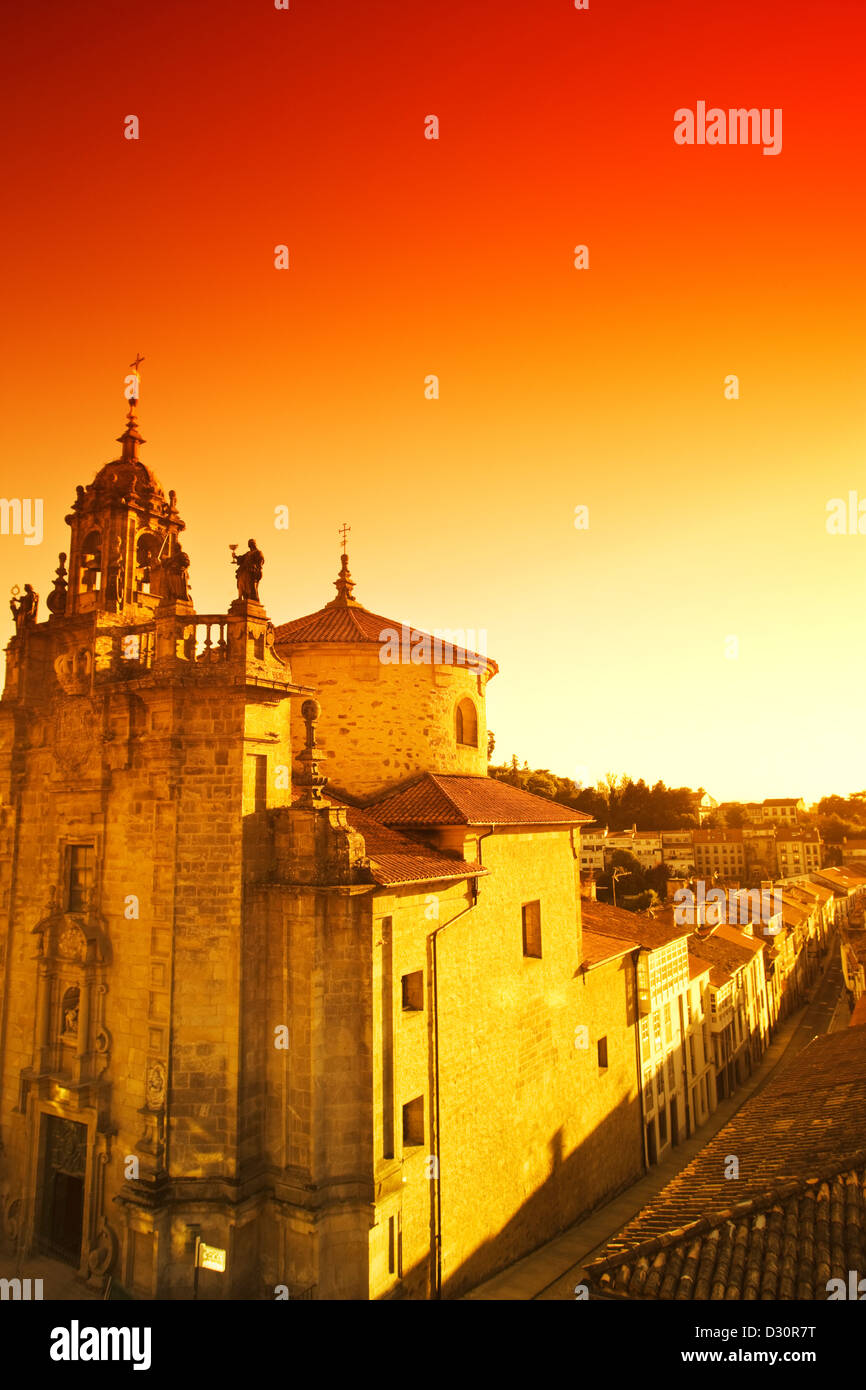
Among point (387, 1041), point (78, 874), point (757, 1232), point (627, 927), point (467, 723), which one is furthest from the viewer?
point (627, 927)

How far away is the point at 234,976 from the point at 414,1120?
4.82 metres

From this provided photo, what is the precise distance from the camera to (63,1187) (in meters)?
15.2

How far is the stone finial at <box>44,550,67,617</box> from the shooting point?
17562 mm

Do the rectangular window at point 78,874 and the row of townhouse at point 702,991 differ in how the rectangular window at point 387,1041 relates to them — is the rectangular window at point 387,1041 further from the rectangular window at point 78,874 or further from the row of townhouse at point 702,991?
the row of townhouse at point 702,991

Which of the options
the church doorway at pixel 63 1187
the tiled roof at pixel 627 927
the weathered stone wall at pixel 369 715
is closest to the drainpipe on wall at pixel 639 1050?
the tiled roof at pixel 627 927

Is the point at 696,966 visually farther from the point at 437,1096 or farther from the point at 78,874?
the point at 78,874

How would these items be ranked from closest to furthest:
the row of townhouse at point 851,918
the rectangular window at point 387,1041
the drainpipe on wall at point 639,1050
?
the rectangular window at point 387,1041 < the drainpipe on wall at point 639,1050 < the row of townhouse at point 851,918

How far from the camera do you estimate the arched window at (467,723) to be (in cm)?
2284

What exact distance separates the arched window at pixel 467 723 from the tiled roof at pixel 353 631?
4.19 feet

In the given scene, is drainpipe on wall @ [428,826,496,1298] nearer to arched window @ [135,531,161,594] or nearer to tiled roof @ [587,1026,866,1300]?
tiled roof @ [587,1026,866,1300]

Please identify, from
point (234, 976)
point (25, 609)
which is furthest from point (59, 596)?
point (234, 976)

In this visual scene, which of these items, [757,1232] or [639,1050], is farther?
[639,1050]

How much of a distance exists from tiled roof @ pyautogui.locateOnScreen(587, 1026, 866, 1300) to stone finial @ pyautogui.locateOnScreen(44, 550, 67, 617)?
16253mm

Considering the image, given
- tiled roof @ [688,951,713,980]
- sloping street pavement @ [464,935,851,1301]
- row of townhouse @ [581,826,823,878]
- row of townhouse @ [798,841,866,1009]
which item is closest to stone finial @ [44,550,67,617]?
sloping street pavement @ [464,935,851,1301]
